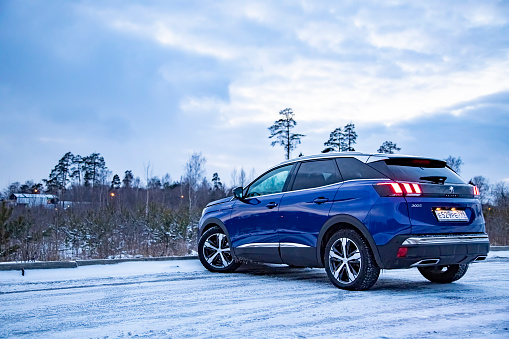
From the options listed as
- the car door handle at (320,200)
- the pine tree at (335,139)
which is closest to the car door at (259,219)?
the car door handle at (320,200)

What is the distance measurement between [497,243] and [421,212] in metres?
13.8

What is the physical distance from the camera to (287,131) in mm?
39656

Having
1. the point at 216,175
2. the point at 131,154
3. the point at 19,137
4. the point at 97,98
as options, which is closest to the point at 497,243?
the point at 97,98

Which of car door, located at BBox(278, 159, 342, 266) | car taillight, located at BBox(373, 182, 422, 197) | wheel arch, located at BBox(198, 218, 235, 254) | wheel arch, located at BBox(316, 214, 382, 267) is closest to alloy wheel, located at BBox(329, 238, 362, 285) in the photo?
wheel arch, located at BBox(316, 214, 382, 267)

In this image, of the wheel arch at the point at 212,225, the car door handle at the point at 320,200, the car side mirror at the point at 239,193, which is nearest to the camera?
the car door handle at the point at 320,200

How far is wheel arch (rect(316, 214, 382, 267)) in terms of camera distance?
614 cm

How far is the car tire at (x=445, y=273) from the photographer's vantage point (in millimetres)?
7160

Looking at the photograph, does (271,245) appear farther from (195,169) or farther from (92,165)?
(92,165)

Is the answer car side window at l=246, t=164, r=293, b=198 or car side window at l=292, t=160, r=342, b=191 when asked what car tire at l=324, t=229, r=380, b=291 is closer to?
car side window at l=292, t=160, r=342, b=191

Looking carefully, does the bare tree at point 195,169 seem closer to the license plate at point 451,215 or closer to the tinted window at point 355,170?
the tinted window at point 355,170

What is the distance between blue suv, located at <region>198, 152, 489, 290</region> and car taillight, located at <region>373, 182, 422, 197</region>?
0.04 ft

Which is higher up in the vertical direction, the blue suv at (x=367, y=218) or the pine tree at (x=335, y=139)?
the pine tree at (x=335, y=139)

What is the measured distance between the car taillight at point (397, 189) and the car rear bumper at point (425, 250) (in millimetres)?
491

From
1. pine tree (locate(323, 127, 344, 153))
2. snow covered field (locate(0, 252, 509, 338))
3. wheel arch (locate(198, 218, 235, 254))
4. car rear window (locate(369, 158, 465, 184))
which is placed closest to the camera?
snow covered field (locate(0, 252, 509, 338))
